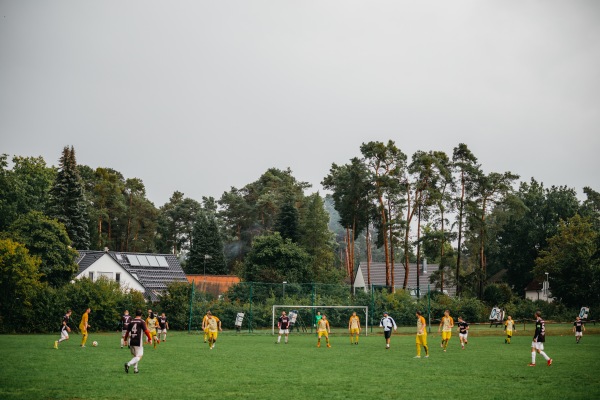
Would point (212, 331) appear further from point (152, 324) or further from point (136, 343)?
point (136, 343)

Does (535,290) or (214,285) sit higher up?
(535,290)

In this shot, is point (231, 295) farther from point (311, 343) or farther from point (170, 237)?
point (170, 237)

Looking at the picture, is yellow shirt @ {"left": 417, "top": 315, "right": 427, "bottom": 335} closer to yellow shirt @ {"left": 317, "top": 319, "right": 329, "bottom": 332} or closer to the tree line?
yellow shirt @ {"left": 317, "top": 319, "right": 329, "bottom": 332}

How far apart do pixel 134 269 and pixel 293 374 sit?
4903cm

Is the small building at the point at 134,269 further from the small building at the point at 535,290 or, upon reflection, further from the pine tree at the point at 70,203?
the small building at the point at 535,290

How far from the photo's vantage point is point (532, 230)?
78500mm

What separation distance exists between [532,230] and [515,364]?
61.2 m

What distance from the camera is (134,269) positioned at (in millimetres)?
64312

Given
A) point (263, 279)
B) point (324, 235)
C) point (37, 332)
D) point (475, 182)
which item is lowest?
point (37, 332)

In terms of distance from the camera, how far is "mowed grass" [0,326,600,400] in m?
14.5

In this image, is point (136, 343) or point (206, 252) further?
→ point (206, 252)

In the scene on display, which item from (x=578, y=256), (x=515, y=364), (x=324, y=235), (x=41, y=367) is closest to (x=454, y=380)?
(x=515, y=364)

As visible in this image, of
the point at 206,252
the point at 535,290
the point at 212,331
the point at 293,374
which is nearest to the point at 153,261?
the point at 206,252

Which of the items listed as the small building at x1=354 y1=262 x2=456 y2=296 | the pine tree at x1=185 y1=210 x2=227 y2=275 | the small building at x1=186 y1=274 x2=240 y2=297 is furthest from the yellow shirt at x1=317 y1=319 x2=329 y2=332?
the pine tree at x1=185 y1=210 x2=227 y2=275
